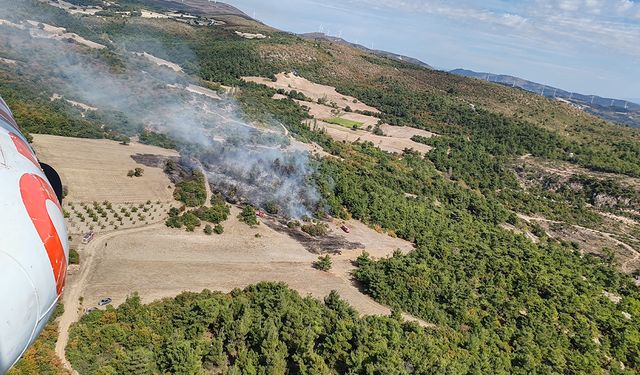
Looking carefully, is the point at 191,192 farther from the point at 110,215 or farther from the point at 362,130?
the point at 362,130

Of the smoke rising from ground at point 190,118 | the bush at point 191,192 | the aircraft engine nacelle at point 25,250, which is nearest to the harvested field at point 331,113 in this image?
the smoke rising from ground at point 190,118

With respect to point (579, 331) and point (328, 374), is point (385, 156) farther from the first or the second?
point (328, 374)

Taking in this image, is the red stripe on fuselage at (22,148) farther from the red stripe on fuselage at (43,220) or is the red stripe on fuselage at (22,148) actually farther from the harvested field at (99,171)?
the harvested field at (99,171)

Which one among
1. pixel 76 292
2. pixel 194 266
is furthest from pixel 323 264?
pixel 76 292

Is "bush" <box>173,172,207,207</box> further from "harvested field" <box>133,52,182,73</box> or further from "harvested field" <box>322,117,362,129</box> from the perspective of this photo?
"harvested field" <box>133,52,182,73</box>

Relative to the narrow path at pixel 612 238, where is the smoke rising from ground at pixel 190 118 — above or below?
above

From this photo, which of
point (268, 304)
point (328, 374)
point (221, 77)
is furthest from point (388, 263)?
point (221, 77)
